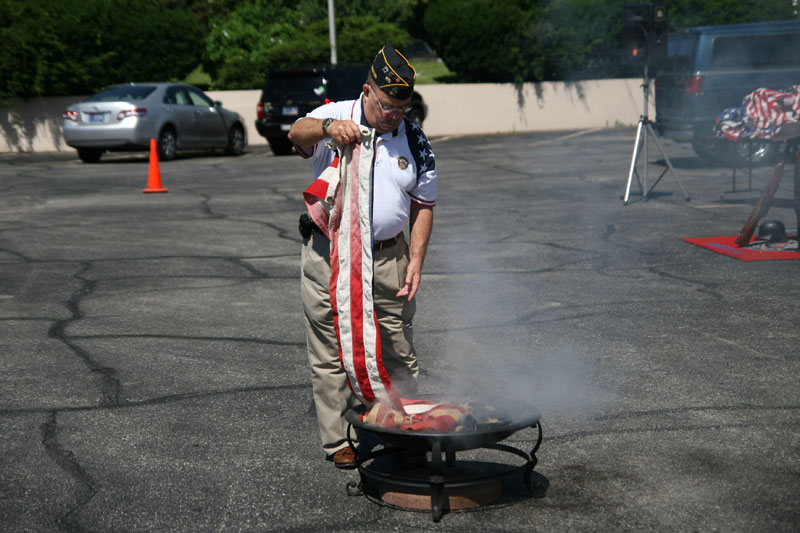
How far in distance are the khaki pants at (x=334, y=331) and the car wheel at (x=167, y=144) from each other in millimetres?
16227

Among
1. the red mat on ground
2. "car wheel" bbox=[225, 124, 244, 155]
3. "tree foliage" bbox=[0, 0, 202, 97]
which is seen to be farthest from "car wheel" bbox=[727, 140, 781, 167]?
"tree foliage" bbox=[0, 0, 202, 97]

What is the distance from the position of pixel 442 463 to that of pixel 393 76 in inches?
59.4

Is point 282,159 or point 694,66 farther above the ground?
point 694,66

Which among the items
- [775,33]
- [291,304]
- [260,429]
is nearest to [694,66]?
[775,33]

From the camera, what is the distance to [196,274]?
8.36 meters

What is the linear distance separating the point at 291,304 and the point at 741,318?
3276 mm

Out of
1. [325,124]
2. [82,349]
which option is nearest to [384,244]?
[325,124]

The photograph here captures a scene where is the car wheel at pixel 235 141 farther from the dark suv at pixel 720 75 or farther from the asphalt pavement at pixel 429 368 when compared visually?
the asphalt pavement at pixel 429 368

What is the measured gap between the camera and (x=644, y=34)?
12906 millimetres

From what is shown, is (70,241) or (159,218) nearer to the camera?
(70,241)

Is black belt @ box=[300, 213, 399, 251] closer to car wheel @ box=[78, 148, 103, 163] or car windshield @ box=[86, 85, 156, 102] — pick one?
car windshield @ box=[86, 85, 156, 102]

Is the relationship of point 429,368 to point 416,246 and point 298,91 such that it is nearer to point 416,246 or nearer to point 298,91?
point 416,246

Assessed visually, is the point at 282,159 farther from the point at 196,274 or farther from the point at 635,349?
the point at 635,349

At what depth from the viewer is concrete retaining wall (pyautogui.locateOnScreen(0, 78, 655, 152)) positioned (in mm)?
28031
